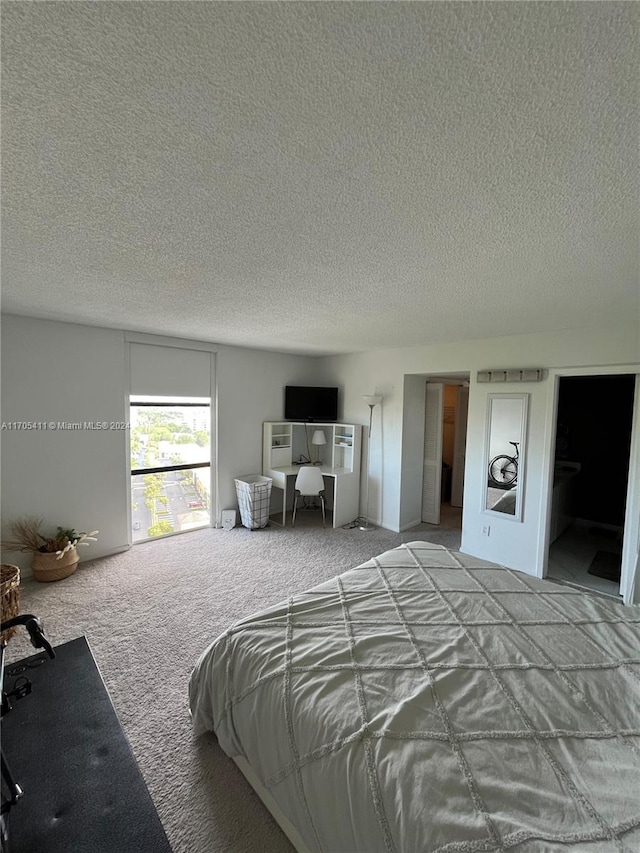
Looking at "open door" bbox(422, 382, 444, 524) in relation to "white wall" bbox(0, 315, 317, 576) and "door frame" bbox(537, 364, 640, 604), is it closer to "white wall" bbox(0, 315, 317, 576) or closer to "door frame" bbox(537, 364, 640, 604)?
"door frame" bbox(537, 364, 640, 604)

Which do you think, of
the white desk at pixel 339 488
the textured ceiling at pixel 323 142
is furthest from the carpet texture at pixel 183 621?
the textured ceiling at pixel 323 142

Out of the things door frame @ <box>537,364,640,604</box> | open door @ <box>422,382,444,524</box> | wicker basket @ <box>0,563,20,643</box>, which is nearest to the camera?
wicker basket @ <box>0,563,20,643</box>

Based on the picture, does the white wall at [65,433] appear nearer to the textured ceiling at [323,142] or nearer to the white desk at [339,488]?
the textured ceiling at [323,142]

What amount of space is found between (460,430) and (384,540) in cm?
268

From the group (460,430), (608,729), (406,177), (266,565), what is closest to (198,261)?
(406,177)

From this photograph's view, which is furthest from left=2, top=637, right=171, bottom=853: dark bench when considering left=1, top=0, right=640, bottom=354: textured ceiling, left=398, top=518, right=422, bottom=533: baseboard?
left=398, top=518, right=422, bottom=533: baseboard

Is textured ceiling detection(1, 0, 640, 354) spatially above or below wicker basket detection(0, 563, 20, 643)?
above

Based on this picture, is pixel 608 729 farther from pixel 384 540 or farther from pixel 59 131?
pixel 384 540

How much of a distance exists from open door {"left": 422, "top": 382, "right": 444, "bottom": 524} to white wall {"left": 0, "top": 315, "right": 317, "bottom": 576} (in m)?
4.01

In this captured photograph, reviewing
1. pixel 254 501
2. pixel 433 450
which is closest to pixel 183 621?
pixel 254 501

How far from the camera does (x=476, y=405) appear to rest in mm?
3902

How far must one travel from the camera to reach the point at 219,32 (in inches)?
26.8

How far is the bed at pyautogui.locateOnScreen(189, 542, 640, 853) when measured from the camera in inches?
37.6

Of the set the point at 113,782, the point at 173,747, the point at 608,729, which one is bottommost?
the point at 173,747
